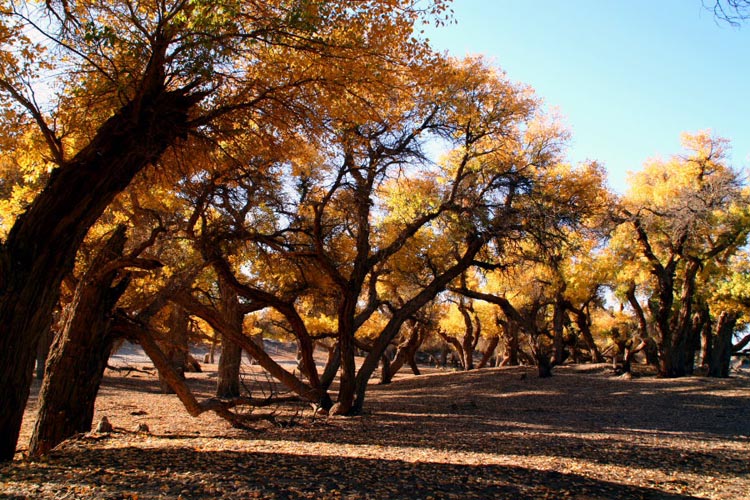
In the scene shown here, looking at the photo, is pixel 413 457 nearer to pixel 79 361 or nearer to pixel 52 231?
pixel 79 361

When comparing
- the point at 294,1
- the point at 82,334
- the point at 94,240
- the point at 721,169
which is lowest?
the point at 82,334

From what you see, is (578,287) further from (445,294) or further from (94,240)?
(94,240)

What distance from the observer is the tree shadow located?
4.16 meters

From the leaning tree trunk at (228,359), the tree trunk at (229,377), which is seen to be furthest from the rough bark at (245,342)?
the tree trunk at (229,377)

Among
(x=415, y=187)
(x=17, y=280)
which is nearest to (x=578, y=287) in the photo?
(x=415, y=187)

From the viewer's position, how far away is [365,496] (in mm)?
4312

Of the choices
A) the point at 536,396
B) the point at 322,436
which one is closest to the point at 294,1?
the point at 322,436

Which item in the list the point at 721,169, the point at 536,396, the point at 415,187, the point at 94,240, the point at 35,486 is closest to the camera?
the point at 35,486

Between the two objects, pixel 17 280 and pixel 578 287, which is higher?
pixel 578 287

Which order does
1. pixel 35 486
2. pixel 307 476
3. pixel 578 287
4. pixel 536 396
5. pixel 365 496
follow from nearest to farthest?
1. pixel 35 486
2. pixel 365 496
3. pixel 307 476
4. pixel 536 396
5. pixel 578 287

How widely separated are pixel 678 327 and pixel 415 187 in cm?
1340

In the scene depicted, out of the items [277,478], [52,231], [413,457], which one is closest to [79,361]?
[52,231]

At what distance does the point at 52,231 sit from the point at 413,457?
4.68 metres

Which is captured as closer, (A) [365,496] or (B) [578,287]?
(A) [365,496]
